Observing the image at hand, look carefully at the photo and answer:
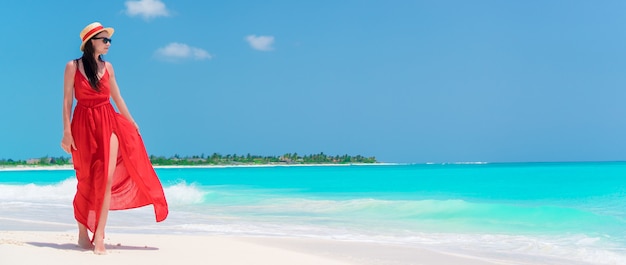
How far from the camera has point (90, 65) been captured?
4.53 metres

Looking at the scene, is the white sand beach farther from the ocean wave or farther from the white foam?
the white foam

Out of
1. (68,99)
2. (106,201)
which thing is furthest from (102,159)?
(68,99)

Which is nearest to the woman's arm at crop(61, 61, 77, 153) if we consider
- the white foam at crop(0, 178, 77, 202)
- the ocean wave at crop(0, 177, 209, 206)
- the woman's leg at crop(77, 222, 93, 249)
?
the woman's leg at crop(77, 222, 93, 249)

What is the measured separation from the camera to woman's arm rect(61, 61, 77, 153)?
452 cm

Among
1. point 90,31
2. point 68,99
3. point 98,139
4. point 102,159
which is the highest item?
point 90,31

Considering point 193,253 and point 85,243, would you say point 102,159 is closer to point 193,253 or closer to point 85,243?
point 85,243

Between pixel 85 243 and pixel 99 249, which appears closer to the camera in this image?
pixel 99 249

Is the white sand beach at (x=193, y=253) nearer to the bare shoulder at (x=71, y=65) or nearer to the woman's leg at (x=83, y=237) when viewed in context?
the woman's leg at (x=83, y=237)

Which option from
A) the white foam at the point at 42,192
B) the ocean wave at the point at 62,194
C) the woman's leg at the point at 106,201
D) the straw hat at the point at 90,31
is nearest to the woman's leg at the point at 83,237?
the woman's leg at the point at 106,201

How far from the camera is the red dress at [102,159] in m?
4.56

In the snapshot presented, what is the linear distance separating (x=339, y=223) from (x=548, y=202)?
342 inches

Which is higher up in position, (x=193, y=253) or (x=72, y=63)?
(x=72, y=63)

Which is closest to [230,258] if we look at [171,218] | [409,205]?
[171,218]

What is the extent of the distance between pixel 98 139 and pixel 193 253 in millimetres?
1015
